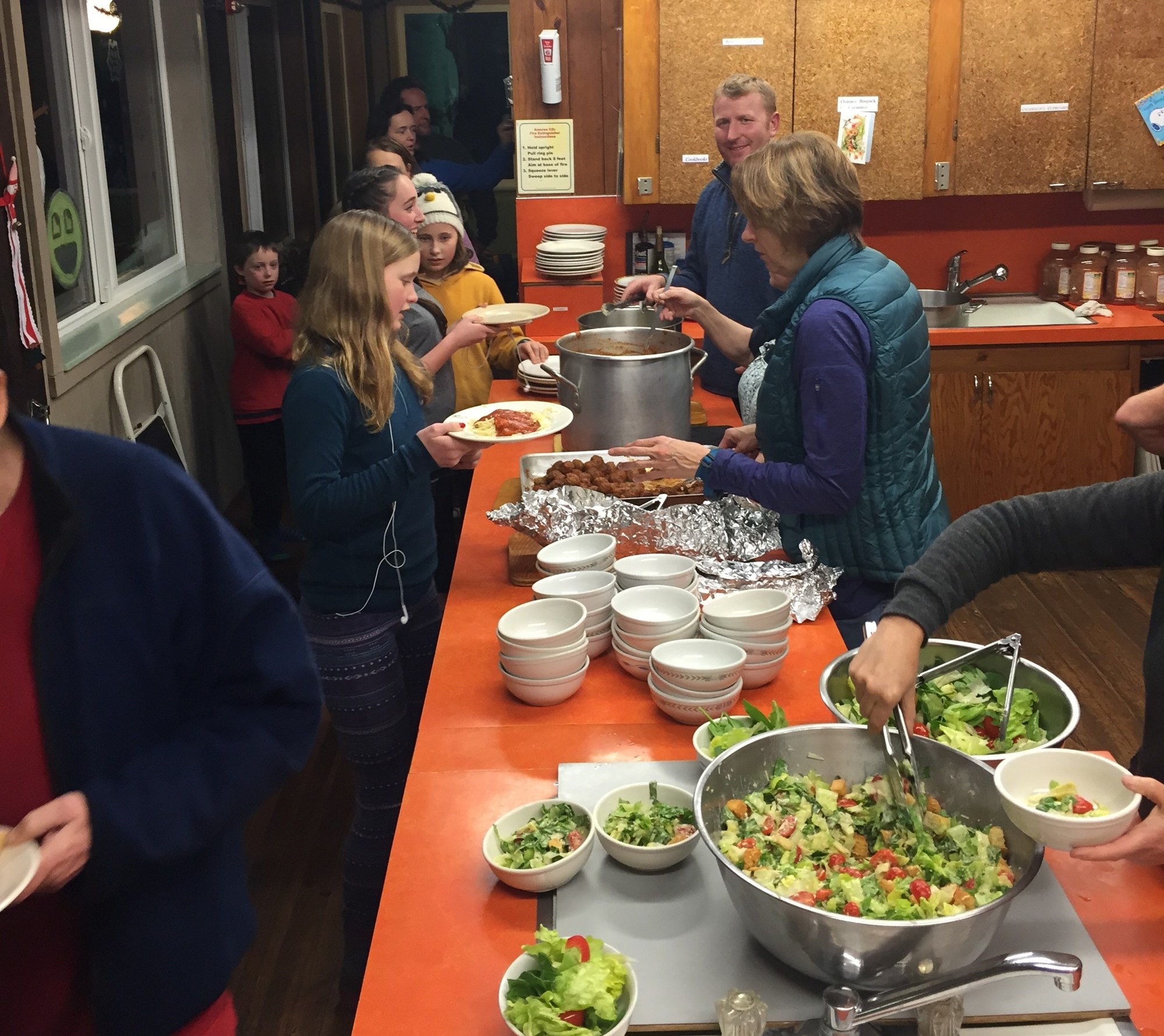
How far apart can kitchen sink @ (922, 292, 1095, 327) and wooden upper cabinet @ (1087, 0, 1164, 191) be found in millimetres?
540

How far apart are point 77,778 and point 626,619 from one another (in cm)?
104

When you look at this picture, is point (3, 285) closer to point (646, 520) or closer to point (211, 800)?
point (646, 520)

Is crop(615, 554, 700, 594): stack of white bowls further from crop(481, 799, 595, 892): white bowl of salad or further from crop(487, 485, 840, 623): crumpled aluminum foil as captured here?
crop(481, 799, 595, 892): white bowl of salad

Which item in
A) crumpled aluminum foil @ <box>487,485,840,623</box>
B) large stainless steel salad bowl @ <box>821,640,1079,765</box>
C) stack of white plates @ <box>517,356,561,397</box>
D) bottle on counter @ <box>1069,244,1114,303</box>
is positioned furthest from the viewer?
bottle on counter @ <box>1069,244,1114,303</box>

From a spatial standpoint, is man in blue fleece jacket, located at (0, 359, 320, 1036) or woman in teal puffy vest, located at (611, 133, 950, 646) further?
woman in teal puffy vest, located at (611, 133, 950, 646)

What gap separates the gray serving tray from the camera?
1.26 metres

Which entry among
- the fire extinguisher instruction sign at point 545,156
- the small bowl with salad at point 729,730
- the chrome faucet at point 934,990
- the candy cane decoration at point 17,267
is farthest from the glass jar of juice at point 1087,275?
the chrome faucet at point 934,990

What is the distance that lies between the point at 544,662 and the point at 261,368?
144 inches

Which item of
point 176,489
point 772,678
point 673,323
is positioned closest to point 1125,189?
point 673,323

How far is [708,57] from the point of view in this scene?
464cm

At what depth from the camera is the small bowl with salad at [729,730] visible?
1.66 meters

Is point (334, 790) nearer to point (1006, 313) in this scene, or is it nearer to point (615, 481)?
point (615, 481)

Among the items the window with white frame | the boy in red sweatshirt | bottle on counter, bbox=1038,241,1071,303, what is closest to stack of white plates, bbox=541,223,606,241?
the boy in red sweatshirt

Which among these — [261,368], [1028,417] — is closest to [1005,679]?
[1028,417]
